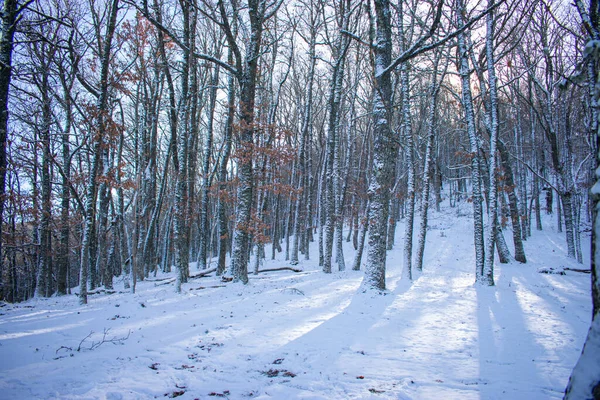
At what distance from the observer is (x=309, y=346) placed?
4402mm

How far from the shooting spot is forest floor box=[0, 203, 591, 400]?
3.19 m

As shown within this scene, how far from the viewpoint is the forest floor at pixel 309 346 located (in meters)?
3.19

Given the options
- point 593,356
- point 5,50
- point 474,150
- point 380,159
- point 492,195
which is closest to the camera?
point 593,356

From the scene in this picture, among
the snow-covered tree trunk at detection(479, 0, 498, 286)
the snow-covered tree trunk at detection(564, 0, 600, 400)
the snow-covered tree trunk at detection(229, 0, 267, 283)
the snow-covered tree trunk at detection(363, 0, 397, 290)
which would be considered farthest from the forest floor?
the snow-covered tree trunk at detection(229, 0, 267, 283)

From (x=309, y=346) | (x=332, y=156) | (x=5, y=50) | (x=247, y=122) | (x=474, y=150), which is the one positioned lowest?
(x=309, y=346)

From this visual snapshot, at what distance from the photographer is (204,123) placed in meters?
24.3

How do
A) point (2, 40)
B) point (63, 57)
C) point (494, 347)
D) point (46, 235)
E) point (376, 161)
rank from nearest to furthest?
point (494, 347)
point (2, 40)
point (376, 161)
point (63, 57)
point (46, 235)

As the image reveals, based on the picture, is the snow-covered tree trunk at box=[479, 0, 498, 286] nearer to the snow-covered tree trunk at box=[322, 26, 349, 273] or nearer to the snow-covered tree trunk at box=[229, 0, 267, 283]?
the snow-covered tree trunk at box=[322, 26, 349, 273]

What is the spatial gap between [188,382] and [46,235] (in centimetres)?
1735

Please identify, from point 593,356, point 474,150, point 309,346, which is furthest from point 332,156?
point 593,356

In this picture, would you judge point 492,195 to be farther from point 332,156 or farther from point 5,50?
point 5,50

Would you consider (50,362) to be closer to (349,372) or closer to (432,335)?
(349,372)

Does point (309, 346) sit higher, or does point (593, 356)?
point (593, 356)

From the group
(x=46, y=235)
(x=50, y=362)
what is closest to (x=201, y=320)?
(x=50, y=362)
